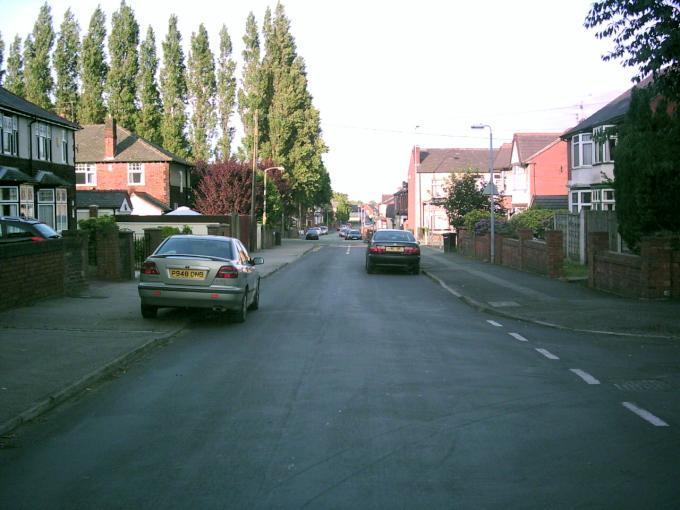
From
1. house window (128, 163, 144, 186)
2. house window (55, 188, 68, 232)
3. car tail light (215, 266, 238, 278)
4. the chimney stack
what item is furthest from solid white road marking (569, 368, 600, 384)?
the chimney stack

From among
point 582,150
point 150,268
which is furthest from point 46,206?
point 150,268

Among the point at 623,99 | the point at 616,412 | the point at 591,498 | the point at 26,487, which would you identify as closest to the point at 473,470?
the point at 591,498

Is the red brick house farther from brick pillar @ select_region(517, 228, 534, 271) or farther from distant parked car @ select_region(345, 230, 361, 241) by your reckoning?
distant parked car @ select_region(345, 230, 361, 241)

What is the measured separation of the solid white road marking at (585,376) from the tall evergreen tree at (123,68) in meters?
60.5

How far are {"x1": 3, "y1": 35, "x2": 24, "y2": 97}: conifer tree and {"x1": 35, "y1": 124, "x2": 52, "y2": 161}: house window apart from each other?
109ft

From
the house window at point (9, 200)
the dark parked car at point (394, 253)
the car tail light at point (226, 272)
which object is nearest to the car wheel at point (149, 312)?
the car tail light at point (226, 272)

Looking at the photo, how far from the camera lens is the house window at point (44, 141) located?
34.0 meters

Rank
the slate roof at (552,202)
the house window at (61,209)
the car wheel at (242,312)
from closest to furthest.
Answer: the car wheel at (242,312) < the house window at (61,209) < the slate roof at (552,202)

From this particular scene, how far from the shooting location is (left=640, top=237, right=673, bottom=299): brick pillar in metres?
15.6

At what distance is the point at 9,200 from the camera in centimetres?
3166

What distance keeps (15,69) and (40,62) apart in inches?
96.9

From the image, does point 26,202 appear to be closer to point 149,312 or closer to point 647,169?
point 149,312

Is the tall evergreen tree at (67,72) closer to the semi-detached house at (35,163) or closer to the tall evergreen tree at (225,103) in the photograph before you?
the tall evergreen tree at (225,103)

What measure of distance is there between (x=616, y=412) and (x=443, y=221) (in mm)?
76284
